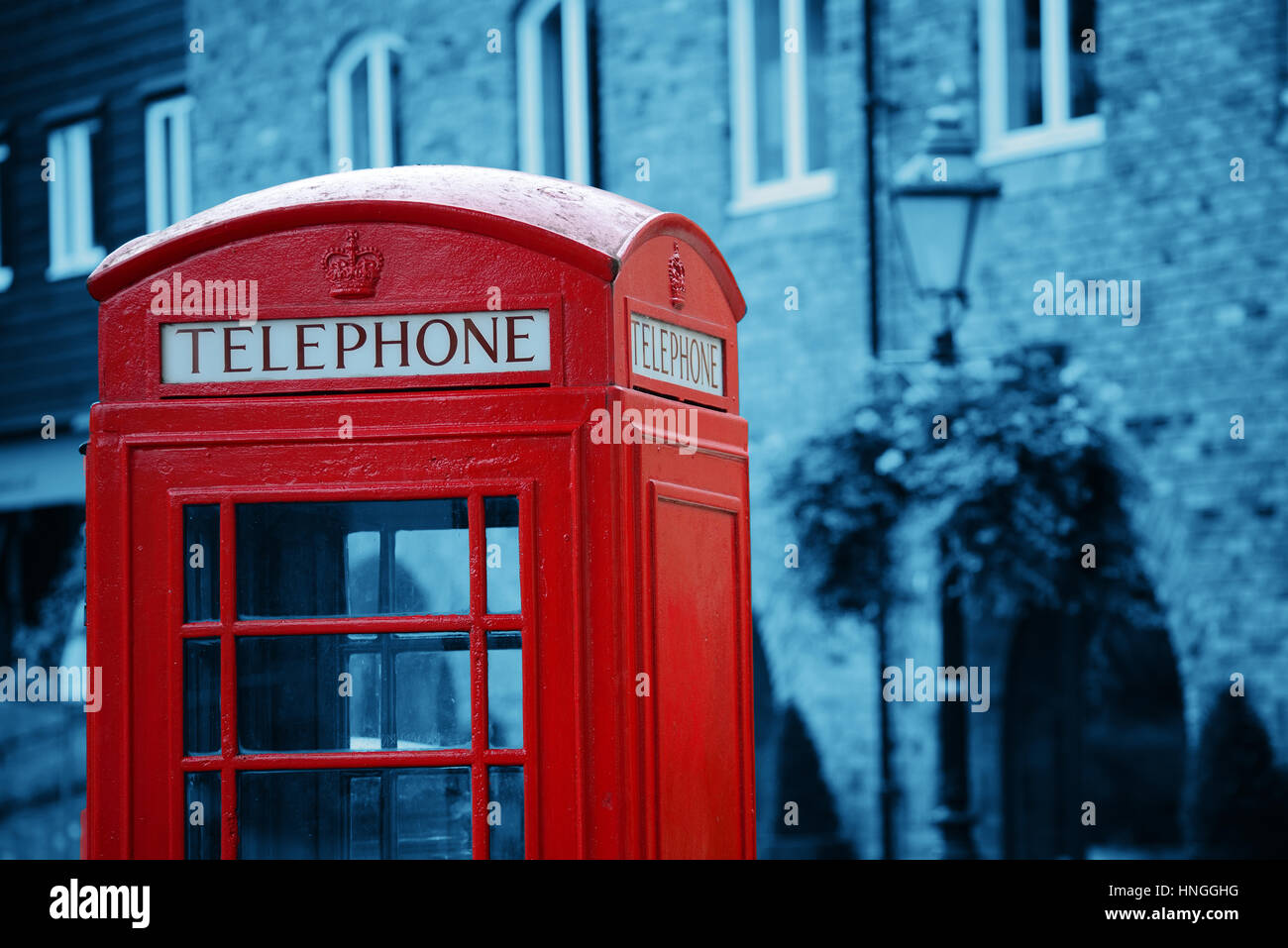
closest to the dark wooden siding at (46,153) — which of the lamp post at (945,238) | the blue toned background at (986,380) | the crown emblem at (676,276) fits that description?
the blue toned background at (986,380)

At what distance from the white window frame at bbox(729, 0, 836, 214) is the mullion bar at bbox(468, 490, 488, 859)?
704 centimetres

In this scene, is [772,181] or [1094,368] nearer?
[1094,368]

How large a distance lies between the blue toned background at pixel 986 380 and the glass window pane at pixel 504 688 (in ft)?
14.9

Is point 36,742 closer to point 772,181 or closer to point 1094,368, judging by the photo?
point 772,181

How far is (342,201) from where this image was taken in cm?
364

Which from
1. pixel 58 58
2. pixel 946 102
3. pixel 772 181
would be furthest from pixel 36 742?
pixel 946 102

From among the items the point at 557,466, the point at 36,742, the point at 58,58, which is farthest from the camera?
the point at 58,58

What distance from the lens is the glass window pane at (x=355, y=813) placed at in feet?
11.9

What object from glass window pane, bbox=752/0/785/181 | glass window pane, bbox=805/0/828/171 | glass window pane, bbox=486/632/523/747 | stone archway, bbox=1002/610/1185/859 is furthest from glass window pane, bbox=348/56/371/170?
glass window pane, bbox=486/632/523/747

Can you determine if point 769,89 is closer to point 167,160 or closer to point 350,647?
point 167,160

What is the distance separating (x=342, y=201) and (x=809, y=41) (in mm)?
7133

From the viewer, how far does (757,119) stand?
10.5 meters

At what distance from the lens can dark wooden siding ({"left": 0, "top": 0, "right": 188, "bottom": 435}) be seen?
12.6 meters

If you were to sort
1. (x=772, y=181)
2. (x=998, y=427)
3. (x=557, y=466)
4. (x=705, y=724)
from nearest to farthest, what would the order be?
(x=557, y=466) < (x=705, y=724) < (x=998, y=427) < (x=772, y=181)
